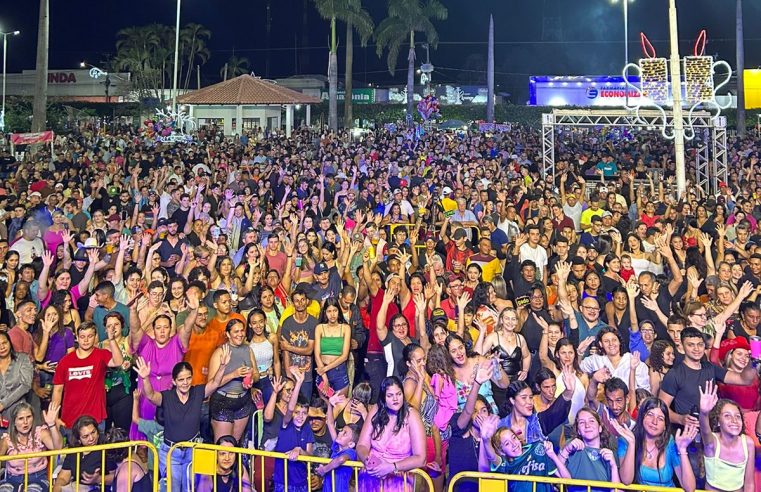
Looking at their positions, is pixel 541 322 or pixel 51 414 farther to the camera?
pixel 541 322

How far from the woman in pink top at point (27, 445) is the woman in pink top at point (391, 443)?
7.44 feet

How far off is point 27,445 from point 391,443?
2622mm

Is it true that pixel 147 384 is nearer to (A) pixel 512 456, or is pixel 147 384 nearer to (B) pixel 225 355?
(B) pixel 225 355

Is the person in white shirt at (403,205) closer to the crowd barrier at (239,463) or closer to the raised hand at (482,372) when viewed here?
the raised hand at (482,372)

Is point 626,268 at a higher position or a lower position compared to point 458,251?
lower

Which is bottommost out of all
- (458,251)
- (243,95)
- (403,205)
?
(458,251)

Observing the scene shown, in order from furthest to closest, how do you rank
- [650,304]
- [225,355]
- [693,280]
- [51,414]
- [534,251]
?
[534,251], [693,280], [650,304], [225,355], [51,414]

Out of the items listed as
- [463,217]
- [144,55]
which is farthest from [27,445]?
[144,55]

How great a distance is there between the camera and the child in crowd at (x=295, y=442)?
18.7 ft

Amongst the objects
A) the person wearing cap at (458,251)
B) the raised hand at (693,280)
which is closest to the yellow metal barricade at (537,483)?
the raised hand at (693,280)

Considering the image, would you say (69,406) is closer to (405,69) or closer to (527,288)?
(527,288)

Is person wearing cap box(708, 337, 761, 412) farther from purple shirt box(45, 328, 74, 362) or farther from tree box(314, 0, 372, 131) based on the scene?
tree box(314, 0, 372, 131)

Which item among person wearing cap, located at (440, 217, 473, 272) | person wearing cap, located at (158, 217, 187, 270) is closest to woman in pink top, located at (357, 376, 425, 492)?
person wearing cap, located at (440, 217, 473, 272)

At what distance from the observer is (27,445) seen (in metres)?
5.87
